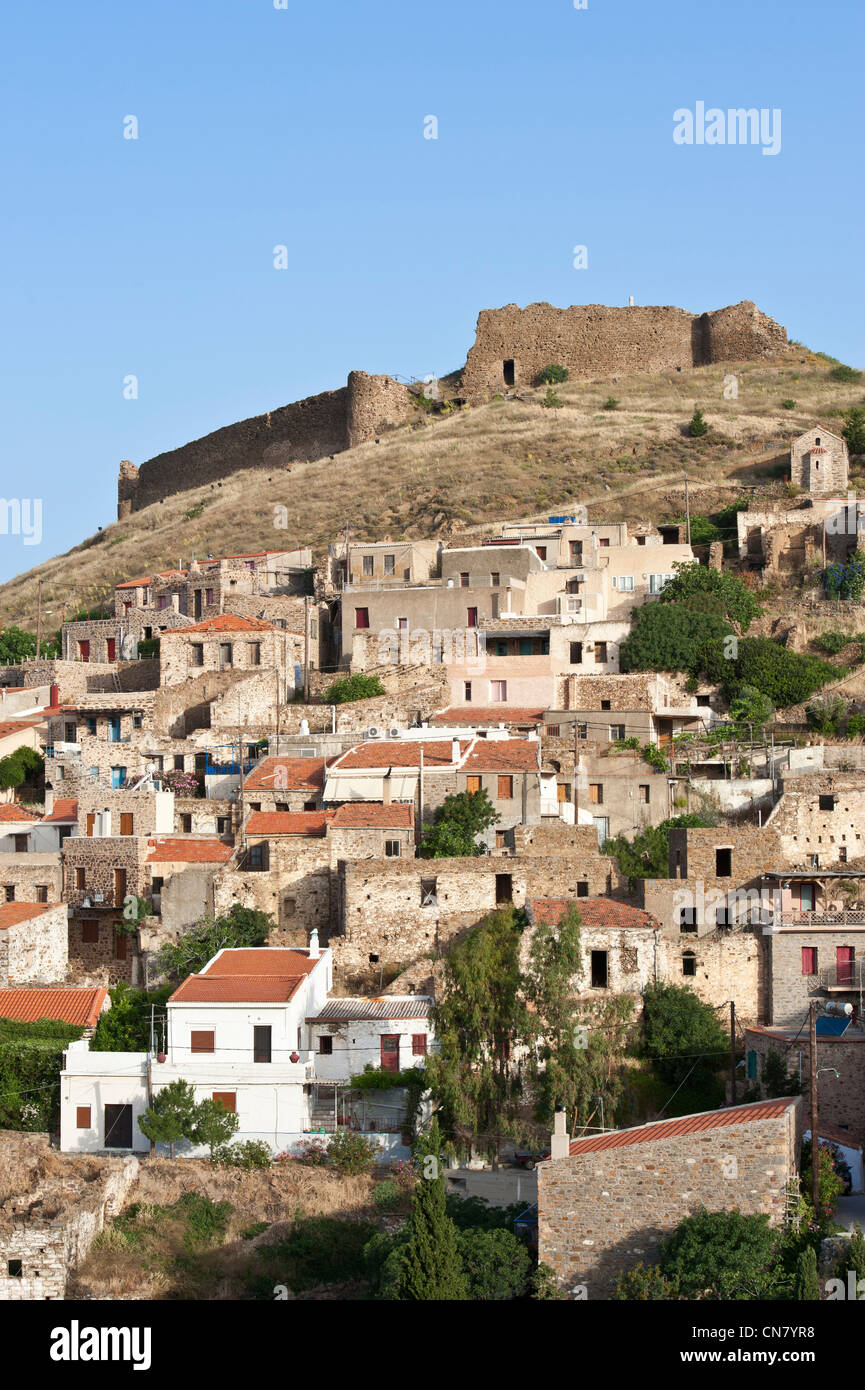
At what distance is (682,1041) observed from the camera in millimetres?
24891

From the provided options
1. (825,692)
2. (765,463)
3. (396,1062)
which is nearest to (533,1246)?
(396,1062)

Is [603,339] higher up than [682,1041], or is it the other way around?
[603,339]

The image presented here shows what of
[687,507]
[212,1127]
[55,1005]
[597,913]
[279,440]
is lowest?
[212,1127]

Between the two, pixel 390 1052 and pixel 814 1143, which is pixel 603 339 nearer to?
pixel 390 1052

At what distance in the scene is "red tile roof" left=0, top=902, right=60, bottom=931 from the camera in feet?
95.6

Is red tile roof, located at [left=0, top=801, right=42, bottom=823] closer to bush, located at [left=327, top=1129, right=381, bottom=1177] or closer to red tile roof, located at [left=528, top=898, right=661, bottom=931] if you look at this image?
red tile roof, located at [left=528, top=898, right=661, bottom=931]

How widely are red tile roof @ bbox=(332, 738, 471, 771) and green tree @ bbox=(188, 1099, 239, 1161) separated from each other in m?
9.21

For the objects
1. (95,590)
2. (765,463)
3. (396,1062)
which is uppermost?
(765,463)

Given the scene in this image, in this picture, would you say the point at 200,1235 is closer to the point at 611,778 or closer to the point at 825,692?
the point at 611,778

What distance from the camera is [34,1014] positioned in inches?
1070

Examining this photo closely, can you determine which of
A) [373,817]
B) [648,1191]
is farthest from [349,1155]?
[373,817]

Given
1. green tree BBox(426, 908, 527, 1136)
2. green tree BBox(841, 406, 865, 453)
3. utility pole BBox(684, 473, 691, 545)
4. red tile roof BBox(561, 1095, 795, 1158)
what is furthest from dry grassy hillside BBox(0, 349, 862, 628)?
red tile roof BBox(561, 1095, 795, 1158)

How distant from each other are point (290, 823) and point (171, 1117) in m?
7.78

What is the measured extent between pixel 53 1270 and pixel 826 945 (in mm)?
12628
